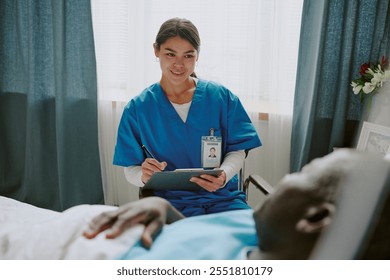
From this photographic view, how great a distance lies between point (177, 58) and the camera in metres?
1.47

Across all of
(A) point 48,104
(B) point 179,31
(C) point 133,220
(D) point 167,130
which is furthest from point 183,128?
(A) point 48,104

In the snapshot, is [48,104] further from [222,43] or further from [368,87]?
[368,87]

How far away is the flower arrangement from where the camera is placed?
153 centimetres

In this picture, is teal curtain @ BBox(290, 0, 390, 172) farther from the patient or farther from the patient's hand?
the patient's hand

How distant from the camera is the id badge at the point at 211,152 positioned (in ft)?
4.76

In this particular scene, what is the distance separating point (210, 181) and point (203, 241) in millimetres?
486

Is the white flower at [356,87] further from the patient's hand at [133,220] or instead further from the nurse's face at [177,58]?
the patient's hand at [133,220]

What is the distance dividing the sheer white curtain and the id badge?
631 mm

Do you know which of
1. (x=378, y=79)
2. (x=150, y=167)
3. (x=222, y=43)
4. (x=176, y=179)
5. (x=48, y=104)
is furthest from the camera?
(x=48, y=104)

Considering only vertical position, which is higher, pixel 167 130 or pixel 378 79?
pixel 378 79

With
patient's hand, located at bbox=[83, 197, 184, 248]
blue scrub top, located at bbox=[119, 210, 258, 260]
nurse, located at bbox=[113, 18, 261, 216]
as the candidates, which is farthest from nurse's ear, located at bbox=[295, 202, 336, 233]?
nurse, located at bbox=[113, 18, 261, 216]

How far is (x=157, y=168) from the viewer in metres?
1.38
